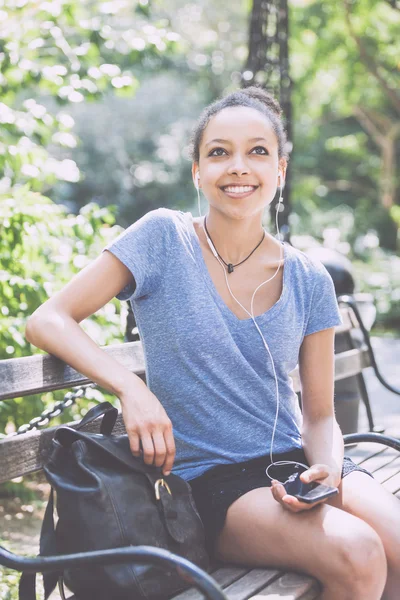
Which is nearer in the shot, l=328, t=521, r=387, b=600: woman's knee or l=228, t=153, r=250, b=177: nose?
l=328, t=521, r=387, b=600: woman's knee

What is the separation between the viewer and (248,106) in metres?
2.61

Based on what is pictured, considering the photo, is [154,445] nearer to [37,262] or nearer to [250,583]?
[250,583]

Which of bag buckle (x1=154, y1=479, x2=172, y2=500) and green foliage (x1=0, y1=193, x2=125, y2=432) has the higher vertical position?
green foliage (x1=0, y1=193, x2=125, y2=432)

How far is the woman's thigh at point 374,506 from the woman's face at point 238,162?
0.93 meters

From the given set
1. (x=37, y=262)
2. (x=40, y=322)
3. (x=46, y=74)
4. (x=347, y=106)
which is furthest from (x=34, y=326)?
(x=347, y=106)

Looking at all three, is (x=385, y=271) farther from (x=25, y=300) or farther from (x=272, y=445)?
(x=272, y=445)

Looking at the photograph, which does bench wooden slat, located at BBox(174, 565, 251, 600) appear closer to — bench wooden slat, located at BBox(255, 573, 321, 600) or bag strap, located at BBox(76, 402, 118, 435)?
bench wooden slat, located at BBox(255, 573, 321, 600)

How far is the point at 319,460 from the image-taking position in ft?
8.19

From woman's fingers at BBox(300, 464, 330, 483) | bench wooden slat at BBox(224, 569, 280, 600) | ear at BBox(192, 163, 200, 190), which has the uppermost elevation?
ear at BBox(192, 163, 200, 190)

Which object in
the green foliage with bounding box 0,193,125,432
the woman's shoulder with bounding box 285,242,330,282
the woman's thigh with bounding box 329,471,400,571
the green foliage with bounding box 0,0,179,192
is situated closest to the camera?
the woman's thigh with bounding box 329,471,400,571

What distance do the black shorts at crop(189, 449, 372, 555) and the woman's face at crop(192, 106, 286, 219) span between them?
0.81 m

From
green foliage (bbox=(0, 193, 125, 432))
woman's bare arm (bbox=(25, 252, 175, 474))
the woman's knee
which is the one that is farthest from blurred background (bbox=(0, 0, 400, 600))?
the woman's knee

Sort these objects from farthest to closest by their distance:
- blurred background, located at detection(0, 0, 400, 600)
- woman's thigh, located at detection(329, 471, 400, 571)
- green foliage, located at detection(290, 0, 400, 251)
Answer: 1. green foliage, located at detection(290, 0, 400, 251)
2. blurred background, located at detection(0, 0, 400, 600)
3. woman's thigh, located at detection(329, 471, 400, 571)

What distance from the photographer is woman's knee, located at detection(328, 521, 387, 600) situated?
2070 millimetres
